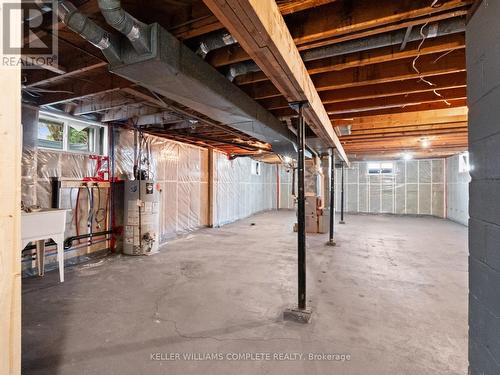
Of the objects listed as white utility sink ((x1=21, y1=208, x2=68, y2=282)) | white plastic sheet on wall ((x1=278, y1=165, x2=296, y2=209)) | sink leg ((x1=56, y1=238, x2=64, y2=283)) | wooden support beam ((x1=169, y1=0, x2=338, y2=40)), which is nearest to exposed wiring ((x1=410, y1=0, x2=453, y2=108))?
wooden support beam ((x1=169, y1=0, x2=338, y2=40))

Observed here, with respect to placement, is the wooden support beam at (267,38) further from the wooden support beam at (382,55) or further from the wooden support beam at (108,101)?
the wooden support beam at (108,101)

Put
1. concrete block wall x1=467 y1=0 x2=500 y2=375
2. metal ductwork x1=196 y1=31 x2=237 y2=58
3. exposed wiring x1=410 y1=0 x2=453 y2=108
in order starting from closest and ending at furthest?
1. concrete block wall x1=467 y1=0 x2=500 y2=375
2. exposed wiring x1=410 y1=0 x2=453 y2=108
3. metal ductwork x1=196 y1=31 x2=237 y2=58

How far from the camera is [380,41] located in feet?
5.98

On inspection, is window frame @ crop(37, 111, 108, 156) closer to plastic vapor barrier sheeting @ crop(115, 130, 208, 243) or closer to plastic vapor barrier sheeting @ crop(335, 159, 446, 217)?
plastic vapor barrier sheeting @ crop(115, 130, 208, 243)

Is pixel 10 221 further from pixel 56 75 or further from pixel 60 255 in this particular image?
pixel 60 255

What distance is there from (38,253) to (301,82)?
12.0 feet

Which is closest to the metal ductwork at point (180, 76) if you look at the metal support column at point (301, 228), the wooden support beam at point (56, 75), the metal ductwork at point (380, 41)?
the metal ductwork at point (380, 41)

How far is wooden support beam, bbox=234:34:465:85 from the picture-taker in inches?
73.1

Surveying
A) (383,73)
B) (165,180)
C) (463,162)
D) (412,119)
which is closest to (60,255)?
(165,180)

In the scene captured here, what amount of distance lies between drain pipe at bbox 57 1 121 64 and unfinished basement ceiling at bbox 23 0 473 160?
8.4 inches

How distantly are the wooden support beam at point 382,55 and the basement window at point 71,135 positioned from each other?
2.91 metres

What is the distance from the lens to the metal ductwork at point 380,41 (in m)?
1.63

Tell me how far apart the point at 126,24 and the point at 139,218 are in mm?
3508

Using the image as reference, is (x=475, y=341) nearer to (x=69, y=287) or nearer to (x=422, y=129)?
(x=69, y=287)
